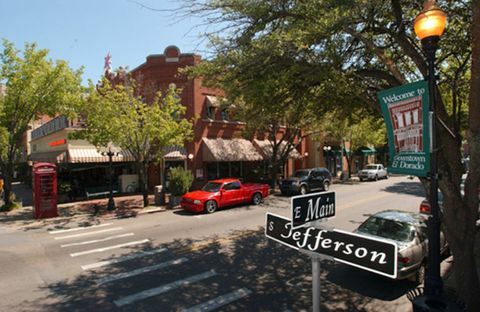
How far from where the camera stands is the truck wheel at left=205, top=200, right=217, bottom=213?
15797mm

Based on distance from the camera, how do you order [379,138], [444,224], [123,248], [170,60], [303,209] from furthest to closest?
[379,138], [170,60], [123,248], [444,224], [303,209]

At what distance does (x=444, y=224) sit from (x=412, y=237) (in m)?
2.07

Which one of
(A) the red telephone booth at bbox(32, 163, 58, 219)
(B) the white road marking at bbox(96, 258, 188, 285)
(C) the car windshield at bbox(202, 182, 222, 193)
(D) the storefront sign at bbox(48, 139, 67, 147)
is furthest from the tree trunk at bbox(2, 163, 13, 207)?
(B) the white road marking at bbox(96, 258, 188, 285)

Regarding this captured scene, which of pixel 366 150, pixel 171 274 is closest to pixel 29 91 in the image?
pixel 171 274

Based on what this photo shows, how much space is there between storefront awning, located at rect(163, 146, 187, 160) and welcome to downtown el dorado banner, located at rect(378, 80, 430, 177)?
18808mm

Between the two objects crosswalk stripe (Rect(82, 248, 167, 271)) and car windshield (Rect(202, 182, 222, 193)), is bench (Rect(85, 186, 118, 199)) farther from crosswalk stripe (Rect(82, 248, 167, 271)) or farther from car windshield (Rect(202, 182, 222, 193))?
crosswalk stripe (Rect(82, 248, 167, 271))

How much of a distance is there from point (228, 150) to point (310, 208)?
2150cm

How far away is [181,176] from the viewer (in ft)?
61.2

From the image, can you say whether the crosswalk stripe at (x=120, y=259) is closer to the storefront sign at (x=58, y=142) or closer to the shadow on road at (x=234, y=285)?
the shadow on road at (x=234, y=285)

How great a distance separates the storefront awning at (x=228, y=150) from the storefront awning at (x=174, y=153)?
1608mm

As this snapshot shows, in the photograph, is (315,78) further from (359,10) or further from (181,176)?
(181,176)

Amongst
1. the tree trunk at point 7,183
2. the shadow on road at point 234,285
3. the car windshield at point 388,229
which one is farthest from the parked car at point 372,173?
the tree trunk at point 7,183

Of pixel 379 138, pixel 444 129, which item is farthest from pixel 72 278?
pixel 379 138

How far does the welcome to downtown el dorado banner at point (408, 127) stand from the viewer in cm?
440
